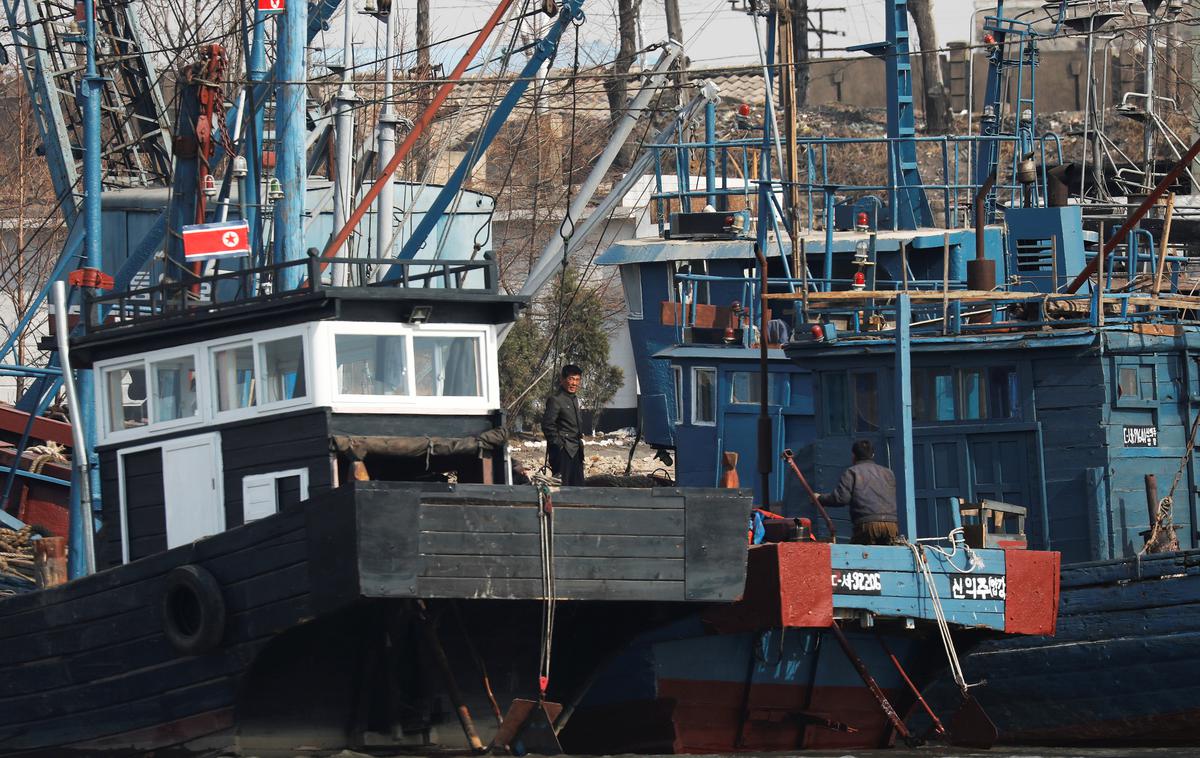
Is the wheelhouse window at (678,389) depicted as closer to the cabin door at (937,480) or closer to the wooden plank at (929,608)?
the cabin door at (937,480)

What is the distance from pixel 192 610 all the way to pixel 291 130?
5290 millimetres

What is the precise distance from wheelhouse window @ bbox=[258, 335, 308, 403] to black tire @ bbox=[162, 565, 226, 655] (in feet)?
4.80

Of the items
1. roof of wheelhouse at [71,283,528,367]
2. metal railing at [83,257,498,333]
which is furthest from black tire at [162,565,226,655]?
metal railing at [83,257,498,333]

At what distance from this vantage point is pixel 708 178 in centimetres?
2417

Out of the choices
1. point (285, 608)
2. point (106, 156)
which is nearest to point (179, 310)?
point (285, 608)

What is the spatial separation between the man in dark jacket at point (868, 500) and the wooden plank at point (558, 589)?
2327 millimetres

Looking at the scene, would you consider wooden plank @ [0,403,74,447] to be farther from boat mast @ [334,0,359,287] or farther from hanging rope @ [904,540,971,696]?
hanging rope @ [904,540,971,696]

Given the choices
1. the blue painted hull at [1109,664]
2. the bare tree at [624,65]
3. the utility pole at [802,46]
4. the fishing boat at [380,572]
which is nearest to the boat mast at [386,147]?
the fishing boat at [380,572]

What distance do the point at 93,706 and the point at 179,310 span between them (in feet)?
10.3

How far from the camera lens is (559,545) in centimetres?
1288

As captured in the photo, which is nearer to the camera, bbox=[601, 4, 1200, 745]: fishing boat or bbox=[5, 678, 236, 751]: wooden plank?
bbox=[5, 678, 236, 751]: wooden plank

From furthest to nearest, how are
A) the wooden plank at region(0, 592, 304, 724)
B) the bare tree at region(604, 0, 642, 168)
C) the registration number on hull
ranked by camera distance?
1. the bare tree at region(604, 0, 642, 168)
2. the registration number on hull
3. the wooden plank at region(0, 592, 304, 724)

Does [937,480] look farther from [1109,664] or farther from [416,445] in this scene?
[416,445]

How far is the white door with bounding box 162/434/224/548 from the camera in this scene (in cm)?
1402
